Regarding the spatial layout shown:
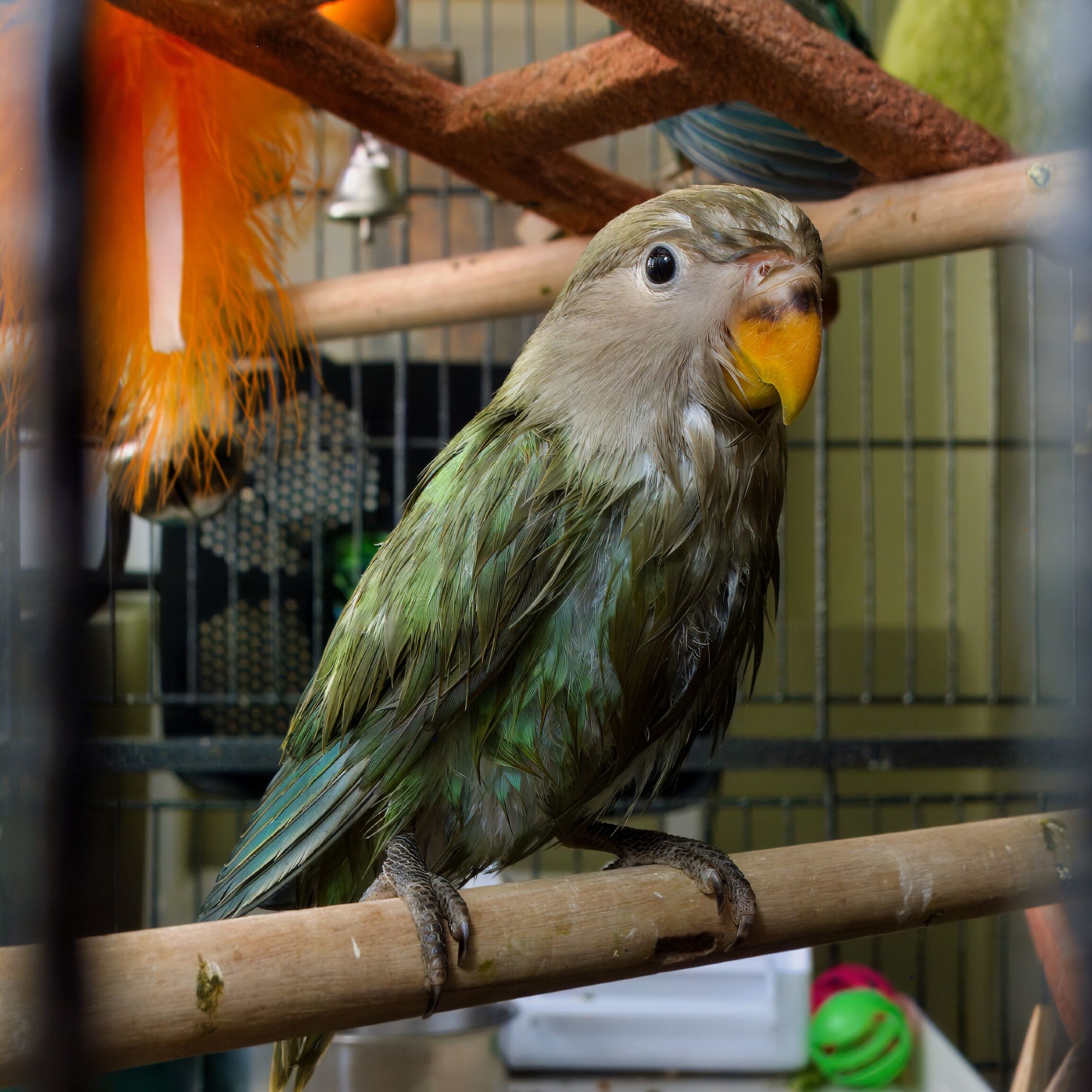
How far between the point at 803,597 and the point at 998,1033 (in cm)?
85

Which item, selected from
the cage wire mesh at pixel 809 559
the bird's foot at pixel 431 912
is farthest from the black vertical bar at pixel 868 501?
the bird's foot at pixel 431 912

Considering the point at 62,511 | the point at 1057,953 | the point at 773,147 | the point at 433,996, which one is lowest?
the point at 1057,953

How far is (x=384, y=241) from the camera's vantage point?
211 centimetres

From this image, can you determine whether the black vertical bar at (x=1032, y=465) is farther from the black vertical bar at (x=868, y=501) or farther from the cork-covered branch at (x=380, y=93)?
the cork-covered branch at (x=380, y=93)

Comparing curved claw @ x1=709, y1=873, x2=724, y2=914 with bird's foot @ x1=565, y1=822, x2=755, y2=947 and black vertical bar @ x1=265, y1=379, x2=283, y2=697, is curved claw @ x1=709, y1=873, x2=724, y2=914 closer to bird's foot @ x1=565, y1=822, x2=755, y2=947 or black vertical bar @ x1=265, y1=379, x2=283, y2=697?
bird's foot @ x1=565, y1=822, x2=755, y2=947

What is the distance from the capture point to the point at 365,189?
1323mm

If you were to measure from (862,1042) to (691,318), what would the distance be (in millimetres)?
1151

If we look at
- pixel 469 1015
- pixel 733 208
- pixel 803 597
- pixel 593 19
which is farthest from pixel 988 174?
pixel 593 19

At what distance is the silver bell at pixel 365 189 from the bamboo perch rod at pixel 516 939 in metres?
1.01

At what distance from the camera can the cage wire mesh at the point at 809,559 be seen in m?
1.46

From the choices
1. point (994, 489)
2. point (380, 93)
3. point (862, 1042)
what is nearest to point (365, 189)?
point (380, 93)

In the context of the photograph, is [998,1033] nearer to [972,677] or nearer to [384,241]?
[972,677]

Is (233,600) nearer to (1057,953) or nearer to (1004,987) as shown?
(1057,953)

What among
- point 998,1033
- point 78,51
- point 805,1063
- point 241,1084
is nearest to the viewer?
point 78,51
